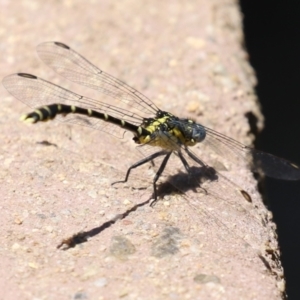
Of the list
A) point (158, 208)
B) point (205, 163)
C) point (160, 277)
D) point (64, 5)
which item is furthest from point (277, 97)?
point (160, 277)

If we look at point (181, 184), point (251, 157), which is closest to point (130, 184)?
point (181, 184)

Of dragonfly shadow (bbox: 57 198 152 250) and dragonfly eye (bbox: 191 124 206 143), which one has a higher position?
dragonfly eye (bbox: 191 124 206 143)

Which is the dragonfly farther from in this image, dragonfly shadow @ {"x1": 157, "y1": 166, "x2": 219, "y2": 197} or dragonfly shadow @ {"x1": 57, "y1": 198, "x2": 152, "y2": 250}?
dragonfly shadow @ {"x1": 57, "y1": 198, "x2": 152, "y2": 250}

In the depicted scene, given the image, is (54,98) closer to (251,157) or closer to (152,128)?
(152,128)

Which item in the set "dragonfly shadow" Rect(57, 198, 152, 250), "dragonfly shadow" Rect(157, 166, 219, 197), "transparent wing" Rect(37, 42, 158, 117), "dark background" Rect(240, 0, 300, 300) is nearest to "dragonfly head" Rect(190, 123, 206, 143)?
"dragonfly shadow" Rect(157, 166, 219, 197)

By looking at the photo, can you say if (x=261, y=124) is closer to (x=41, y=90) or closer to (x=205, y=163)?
(x=205, y=163)

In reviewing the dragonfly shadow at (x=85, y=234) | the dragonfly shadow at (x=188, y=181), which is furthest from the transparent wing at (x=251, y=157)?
the dragonfly shadow at (x=85, y=234)

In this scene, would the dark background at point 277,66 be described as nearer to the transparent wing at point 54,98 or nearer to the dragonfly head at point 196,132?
the dragonfly head at point 196,132
